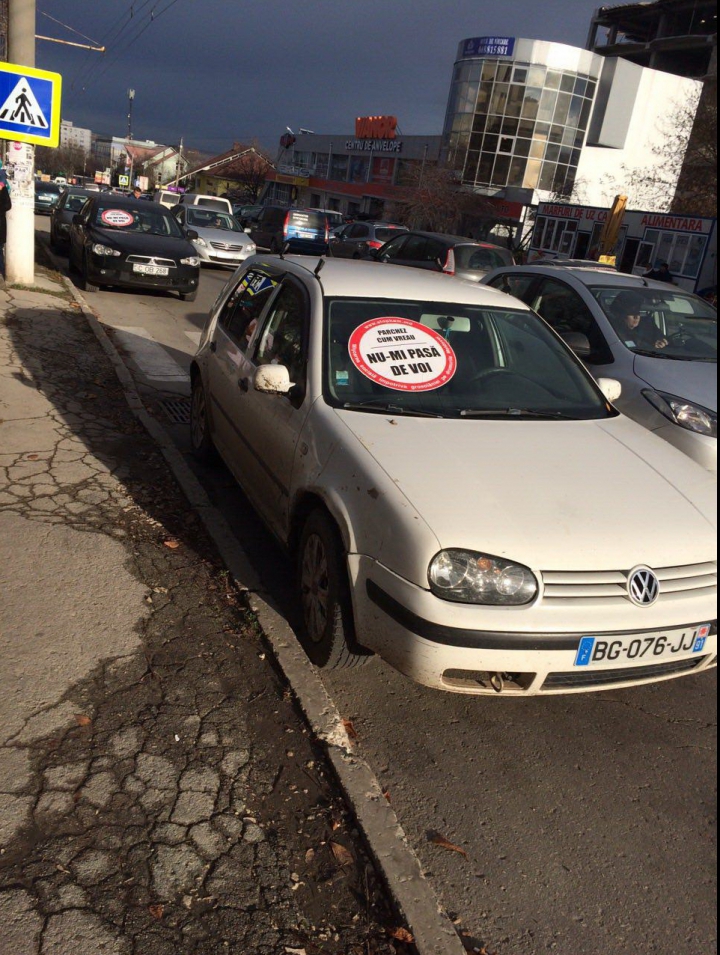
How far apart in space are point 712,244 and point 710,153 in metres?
5.24

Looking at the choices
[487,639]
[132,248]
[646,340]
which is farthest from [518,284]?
[132,248]

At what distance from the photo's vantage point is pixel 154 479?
565 centimetres

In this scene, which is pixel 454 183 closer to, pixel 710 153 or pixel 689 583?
pixel 710 153

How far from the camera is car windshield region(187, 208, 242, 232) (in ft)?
65.3

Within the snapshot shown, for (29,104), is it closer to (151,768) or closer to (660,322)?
(660,322)

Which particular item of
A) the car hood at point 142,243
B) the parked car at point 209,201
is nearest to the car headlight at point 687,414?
the car hood at point 142,243

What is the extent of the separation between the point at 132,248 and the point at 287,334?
31.9 ft

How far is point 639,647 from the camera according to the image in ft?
9.73

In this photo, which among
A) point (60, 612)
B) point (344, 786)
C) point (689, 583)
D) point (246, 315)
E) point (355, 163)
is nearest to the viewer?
point (344, 786)

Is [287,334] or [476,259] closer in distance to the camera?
[287,334]

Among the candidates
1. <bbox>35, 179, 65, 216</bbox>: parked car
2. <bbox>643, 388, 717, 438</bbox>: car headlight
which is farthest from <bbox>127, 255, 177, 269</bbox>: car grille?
<bbox>35, 179, 65, 216</bbox>: parked car

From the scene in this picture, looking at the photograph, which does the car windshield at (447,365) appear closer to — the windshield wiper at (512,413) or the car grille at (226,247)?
the windshield wiper at (512,413)

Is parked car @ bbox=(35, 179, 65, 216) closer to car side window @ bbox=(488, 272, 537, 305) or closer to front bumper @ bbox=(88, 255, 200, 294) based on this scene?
front bumper @ bbox=(88, 255, 200, 294)

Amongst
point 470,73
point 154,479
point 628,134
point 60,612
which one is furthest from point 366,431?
point 628,134
